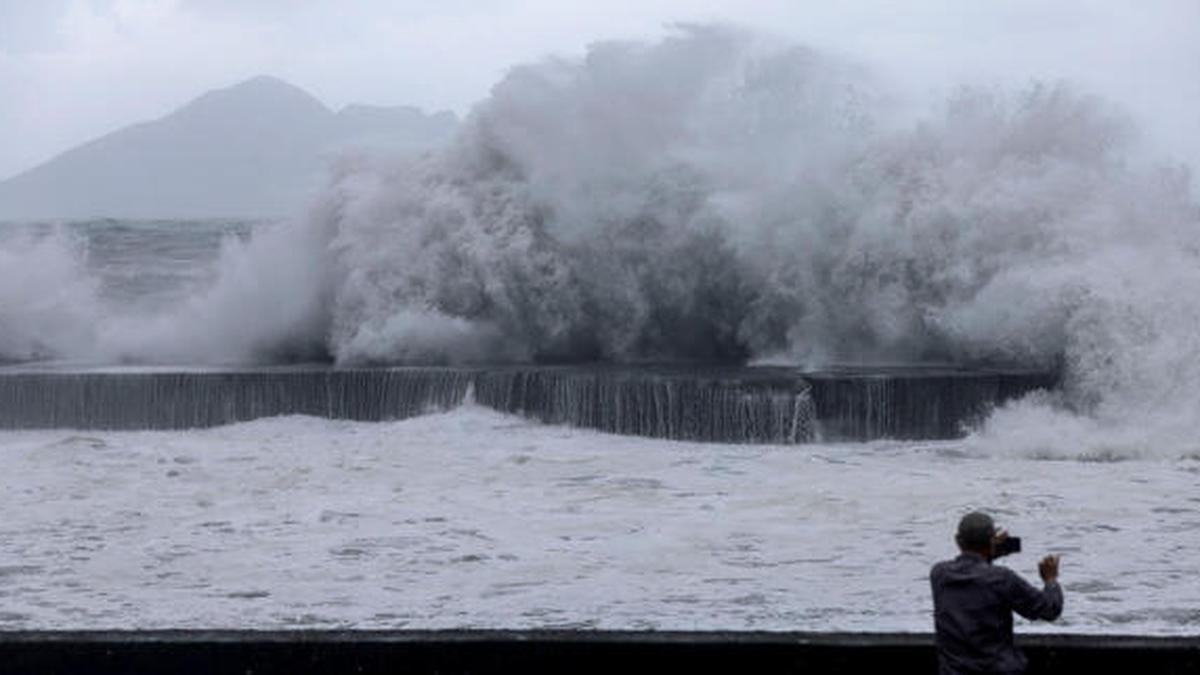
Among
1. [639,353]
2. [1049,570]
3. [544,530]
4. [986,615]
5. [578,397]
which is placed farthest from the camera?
[639,353]

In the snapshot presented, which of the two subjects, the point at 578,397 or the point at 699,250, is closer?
the point at 578,397

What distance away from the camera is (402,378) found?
15766 millimetres

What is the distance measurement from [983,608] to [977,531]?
208 mm

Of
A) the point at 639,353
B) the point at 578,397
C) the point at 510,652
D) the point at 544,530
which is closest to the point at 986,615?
the point at 510,652

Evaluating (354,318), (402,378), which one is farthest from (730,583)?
(354,318)

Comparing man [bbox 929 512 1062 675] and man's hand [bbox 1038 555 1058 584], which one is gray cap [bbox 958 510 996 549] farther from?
man's hand [bbox 1038 555 1058 584]

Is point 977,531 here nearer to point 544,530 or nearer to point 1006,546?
→ point 1006,546

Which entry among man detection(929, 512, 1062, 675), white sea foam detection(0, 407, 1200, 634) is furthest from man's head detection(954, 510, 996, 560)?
white sea foam detection(0, 407, 1200, 634)

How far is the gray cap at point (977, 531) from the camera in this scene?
518 centimetres

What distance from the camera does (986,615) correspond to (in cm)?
512

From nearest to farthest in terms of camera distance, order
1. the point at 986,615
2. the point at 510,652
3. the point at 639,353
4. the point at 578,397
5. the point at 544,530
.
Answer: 1. the point at 986,615
2. the point at 510,652
3. the point at 544,530
4. the point at 578,397
5. the point at 639,353

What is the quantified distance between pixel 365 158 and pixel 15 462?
815cm

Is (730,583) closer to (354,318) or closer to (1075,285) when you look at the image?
(1075,285)

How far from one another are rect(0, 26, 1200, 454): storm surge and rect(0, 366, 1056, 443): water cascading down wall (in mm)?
1462
